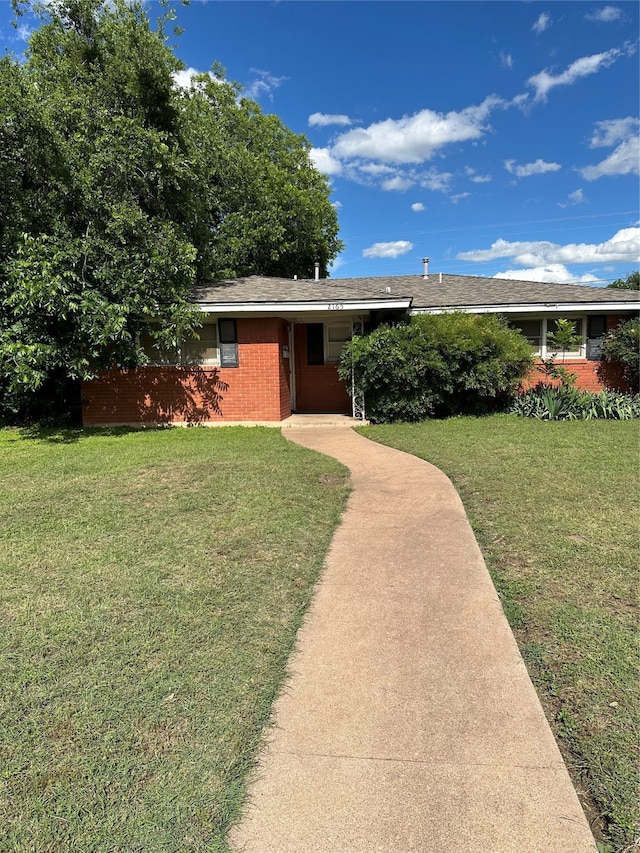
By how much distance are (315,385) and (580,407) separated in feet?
21.5

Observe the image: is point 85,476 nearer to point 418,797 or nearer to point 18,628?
point 18,628

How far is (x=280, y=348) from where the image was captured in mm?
11961

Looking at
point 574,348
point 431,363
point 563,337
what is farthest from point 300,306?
point 574,348

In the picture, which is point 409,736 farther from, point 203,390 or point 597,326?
point 597,326

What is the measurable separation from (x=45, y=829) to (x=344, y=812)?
106 centimetres

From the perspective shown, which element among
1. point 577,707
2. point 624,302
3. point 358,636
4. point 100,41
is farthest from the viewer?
point 100,41

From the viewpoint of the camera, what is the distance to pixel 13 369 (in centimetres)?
977

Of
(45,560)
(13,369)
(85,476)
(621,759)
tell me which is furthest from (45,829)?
(13,369)

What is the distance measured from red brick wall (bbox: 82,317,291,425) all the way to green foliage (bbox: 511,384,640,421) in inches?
237

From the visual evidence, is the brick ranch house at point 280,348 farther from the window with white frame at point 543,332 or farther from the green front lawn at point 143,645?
the green front lawn at point 143,645

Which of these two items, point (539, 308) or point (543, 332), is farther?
point (543, 332)

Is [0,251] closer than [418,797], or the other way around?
[418,797]

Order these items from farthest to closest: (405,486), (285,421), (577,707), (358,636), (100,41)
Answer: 1. (100,41)
2. (285,421)
3. (405,486)
4. (358,636)
5. (577,707)

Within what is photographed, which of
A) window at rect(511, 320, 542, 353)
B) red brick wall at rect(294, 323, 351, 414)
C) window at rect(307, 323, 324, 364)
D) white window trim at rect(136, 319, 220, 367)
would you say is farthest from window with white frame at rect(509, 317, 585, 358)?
white window trim at rect(136, 319, 220, 367)
